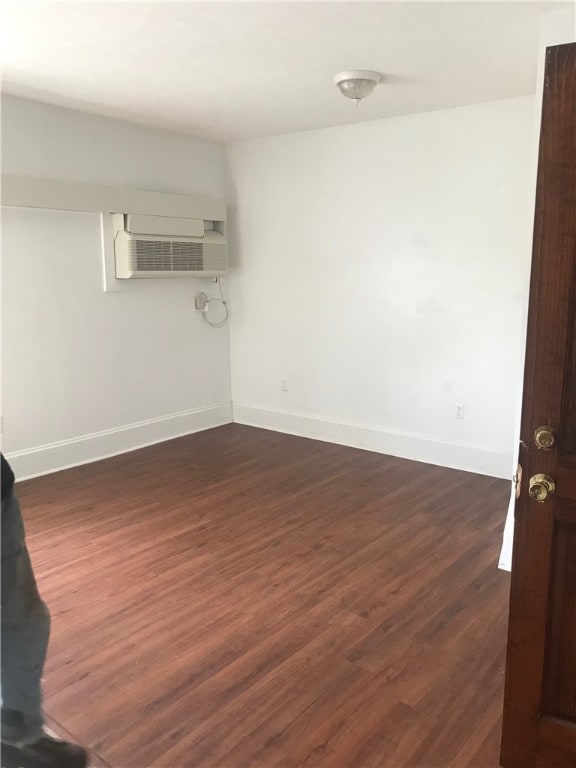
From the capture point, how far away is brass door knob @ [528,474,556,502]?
1.63 meters

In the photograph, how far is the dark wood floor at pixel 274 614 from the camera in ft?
6.49

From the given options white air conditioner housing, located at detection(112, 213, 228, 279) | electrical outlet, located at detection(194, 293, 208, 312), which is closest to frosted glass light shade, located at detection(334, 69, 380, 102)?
white air conditioner housing, located at detection(112, 213, 228, 279)

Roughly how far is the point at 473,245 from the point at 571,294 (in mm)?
2770

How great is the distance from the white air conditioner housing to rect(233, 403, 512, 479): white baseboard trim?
1321mm

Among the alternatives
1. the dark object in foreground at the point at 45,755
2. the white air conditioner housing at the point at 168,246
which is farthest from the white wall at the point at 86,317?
Answer: the dark object in foreground at the point at 45,755

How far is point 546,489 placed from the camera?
5.35 ft

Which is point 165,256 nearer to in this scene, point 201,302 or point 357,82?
point 201,302

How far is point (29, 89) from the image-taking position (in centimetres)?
371

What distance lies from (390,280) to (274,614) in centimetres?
273

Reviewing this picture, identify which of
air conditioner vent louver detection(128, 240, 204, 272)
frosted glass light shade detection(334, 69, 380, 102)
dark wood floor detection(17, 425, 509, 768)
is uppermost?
frosted glass light shade detection(334, 69, 380, 102)

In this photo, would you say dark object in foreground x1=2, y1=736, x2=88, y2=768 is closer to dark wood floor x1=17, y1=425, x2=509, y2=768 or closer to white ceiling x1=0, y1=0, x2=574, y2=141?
dark wood floor x1=17, y1=425, x2=509, y2=768

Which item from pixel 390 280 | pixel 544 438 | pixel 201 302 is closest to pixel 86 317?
pixel 201 302

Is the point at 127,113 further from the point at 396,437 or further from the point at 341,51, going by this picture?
the point at 396,437

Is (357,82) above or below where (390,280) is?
above
